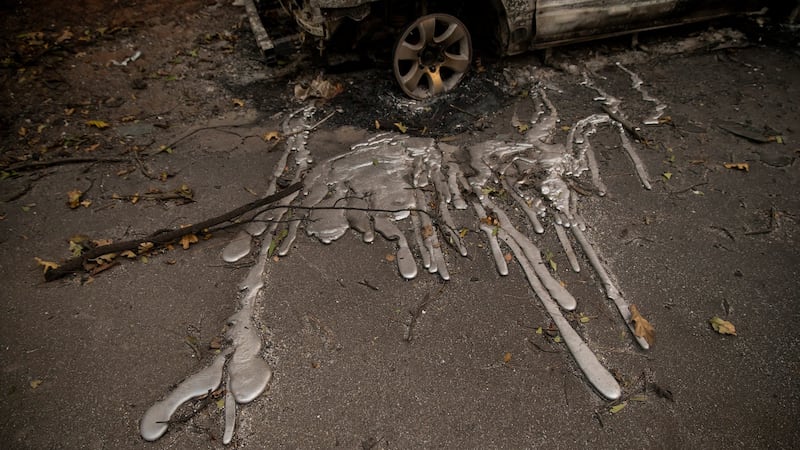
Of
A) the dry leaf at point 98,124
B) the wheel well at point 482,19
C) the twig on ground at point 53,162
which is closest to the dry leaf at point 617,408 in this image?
the wheel well at point 482,19

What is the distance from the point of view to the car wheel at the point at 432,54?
4.17 meters

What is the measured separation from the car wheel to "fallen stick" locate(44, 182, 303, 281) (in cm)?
182

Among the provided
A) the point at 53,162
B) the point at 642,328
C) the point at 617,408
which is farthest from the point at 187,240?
the point at 642,328

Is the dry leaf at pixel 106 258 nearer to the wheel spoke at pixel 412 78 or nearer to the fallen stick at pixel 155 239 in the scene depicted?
the fallen stick at pixel 155 239

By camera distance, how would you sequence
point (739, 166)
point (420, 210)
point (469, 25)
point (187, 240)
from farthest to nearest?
point (469, 25), point (739, 166), point (420, 210), point (187, 240)

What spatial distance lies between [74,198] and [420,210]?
2.70m

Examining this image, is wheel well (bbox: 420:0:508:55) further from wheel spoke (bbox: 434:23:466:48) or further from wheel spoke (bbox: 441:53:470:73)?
wheel spoke (bbox: 441:53:470:73)

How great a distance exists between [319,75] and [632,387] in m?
3.98

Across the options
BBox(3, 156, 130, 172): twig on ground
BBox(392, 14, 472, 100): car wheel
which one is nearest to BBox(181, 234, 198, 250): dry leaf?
BBox(3, 156, 130, 172): twig on ground

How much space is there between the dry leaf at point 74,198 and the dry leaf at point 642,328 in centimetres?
405

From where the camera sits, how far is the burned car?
163 inches

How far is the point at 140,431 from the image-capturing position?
2.25 metres

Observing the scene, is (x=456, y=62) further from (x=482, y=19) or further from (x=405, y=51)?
(x=482, y=19)

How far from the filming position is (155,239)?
122 inches
